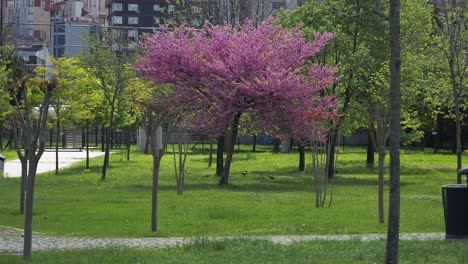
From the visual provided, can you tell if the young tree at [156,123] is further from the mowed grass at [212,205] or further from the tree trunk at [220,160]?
the tree trunk at [220,160]

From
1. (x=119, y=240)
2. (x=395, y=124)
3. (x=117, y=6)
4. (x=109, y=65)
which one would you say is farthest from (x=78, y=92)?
(x=117, y=6)

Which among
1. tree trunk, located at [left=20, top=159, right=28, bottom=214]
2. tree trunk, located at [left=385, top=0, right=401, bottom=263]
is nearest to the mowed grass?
tree trunk, located at [left=20, top=159, right=28, bottom=214]

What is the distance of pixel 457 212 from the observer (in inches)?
495

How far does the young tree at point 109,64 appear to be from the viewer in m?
30.3

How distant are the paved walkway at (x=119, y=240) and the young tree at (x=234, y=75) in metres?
10.6

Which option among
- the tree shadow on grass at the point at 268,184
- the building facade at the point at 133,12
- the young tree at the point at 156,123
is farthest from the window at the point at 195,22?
the building facade at the point at 133,12

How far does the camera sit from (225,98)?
953 inches

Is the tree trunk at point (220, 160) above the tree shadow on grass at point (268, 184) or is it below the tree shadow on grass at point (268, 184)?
above

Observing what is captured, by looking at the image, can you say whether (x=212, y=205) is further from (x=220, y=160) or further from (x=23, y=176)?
(x=220, y=160)

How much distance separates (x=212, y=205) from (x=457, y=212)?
25.0 ft

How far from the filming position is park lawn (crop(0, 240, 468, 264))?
10320 mm

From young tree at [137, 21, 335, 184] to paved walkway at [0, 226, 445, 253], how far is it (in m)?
10.6

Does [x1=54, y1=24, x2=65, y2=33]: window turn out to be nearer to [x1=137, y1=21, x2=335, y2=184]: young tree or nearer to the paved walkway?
[x1=137, y1=21, x2=335, y2=184]: young tree

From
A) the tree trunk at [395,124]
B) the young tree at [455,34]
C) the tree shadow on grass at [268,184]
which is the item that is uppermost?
the young tree at [455,34]
